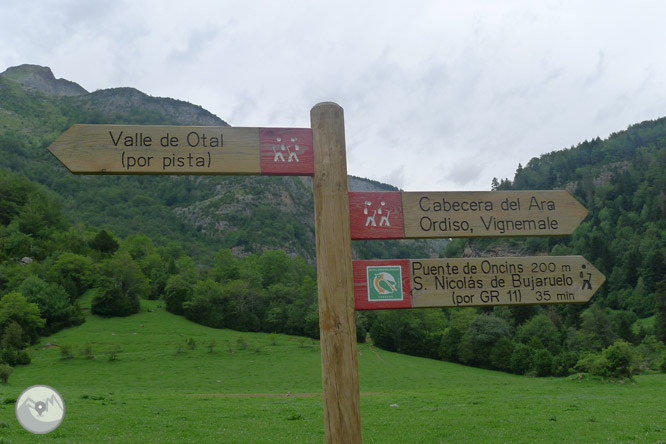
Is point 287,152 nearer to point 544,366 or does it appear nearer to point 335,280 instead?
point 335,280

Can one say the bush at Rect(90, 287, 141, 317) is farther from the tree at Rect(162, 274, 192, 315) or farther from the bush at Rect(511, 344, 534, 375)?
the bush at Rect(511, 344, 534, 375)

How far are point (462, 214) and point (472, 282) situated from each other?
659 mm

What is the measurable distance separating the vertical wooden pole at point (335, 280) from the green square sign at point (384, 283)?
9.2 inches

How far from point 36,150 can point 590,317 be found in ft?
604

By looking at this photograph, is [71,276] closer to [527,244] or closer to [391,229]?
[391,229]

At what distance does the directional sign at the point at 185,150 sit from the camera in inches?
180

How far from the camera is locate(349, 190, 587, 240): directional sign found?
15.4 feet

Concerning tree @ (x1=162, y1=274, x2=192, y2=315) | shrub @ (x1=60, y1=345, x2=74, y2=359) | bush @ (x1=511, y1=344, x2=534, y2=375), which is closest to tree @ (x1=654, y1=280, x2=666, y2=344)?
bush @ (x1=511, y1=344, x2=534, y2=375)

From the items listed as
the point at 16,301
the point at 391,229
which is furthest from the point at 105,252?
the point at 391,229

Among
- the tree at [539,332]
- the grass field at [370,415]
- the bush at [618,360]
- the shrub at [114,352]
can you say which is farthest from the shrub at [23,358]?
the tree at [539,332]

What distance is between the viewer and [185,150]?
4.67 meters

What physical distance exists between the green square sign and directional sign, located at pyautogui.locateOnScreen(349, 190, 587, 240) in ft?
1.01

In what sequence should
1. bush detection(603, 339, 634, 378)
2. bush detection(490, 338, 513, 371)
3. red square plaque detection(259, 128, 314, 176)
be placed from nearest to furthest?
1. red square plaque detection(259, 128, 314, 176)
2. bush detection(603, 339, 634, 378)
3. bush detection(490, 338, 513, 371)

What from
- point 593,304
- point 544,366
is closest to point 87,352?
point 544,366
